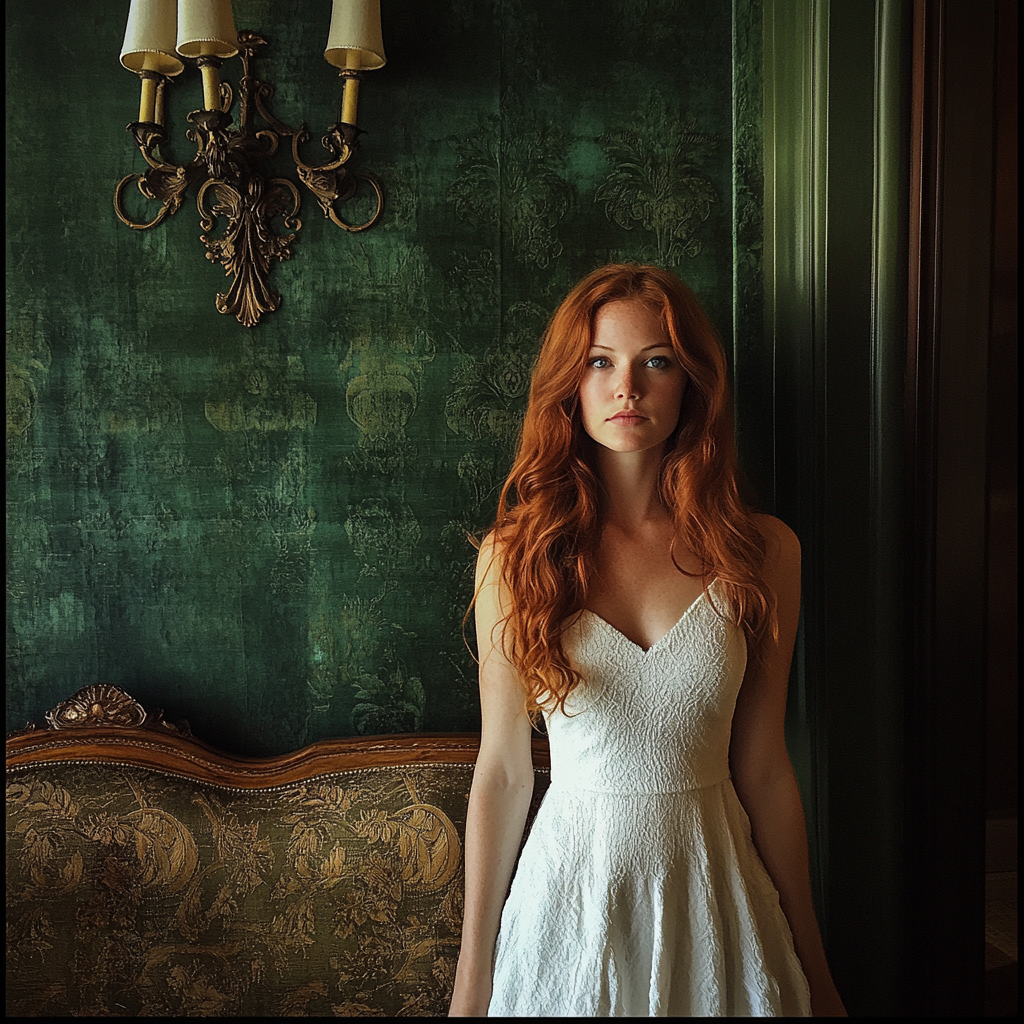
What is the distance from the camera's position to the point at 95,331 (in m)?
1.79

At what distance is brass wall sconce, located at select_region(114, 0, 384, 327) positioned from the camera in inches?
65.5

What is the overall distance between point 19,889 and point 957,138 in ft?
7.14

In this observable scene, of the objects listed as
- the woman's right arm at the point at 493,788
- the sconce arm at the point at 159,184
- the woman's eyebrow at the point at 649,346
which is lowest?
the woman's right arm at the point at 493,788

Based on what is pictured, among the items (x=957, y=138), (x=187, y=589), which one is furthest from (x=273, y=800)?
(x=957, y=138)

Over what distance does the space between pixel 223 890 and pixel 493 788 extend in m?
0.69

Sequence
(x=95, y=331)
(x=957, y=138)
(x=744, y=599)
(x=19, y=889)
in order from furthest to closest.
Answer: (x=95, y=331) → (x=19, y=889) → (x=957, y=138) → (x=744, y=599)

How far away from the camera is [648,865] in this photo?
1.21m

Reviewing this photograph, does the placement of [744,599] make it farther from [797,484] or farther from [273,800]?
[273,800]

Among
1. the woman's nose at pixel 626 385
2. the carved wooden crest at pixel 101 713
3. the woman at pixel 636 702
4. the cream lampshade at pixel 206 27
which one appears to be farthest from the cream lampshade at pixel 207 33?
the carved wooden crest at pixel 101 713

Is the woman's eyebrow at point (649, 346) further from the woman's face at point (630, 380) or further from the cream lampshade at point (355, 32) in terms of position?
the cream lampshade at point (355, 32)

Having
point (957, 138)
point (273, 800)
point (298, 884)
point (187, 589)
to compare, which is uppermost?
point (957, 138)

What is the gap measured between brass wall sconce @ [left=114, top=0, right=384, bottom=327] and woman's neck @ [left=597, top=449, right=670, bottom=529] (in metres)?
0.81

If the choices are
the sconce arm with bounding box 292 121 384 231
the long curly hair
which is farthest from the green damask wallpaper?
the long curly hair

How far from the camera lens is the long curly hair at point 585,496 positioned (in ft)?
4.19
